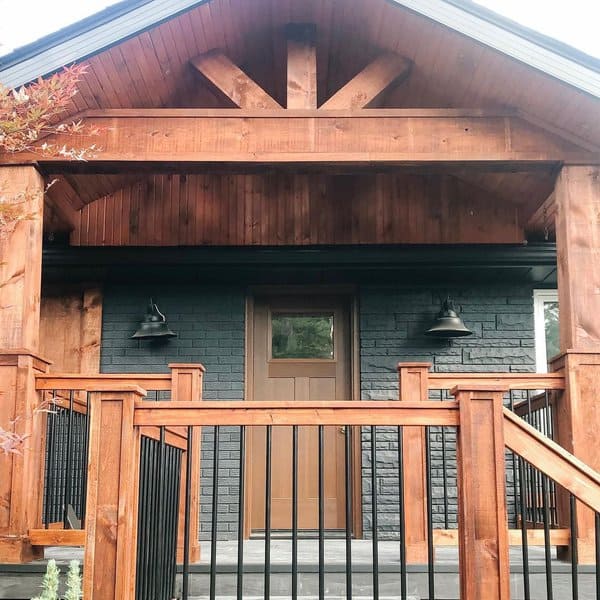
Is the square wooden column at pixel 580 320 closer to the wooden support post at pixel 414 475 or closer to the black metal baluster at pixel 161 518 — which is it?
the wooden support post at pixel 414 475

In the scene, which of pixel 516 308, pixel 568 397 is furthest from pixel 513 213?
pixel 568 397

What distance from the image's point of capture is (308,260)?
6996 millimetres

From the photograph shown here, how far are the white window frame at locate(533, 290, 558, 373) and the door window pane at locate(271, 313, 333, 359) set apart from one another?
6.02 feet

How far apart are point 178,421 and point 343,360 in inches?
154

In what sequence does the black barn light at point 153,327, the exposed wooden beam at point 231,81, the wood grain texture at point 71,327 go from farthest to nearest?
1. the wood grain texture at point 71,327
2. the black barn light at point 153,327
3. the exposed wooden beam at point 231,81

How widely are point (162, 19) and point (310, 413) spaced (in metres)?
Answer: 2.88

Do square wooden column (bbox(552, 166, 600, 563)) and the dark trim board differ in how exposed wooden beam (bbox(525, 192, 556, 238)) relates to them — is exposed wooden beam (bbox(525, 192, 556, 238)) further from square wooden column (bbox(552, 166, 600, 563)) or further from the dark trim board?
square wooden column (bbox(552, 166, 600, 563))

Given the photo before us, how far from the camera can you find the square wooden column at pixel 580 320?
4.93 meters

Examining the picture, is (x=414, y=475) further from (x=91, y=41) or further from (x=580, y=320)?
(x=91, y=41)

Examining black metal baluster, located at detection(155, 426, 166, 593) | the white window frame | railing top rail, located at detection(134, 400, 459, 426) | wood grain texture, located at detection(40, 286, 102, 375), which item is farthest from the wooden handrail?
wood grain texture, located at detection(40, 286, 102, 375)

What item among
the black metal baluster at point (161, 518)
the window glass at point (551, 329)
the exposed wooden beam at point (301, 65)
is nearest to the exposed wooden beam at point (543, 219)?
the window glass at point (551, 329)

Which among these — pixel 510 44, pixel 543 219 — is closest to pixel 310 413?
pixel 510 44

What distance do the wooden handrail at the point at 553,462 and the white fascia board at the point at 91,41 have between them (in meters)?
3.26

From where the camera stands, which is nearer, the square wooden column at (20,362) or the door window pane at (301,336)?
the square wooden column at (20,362)
